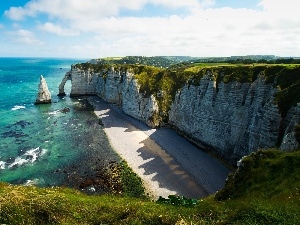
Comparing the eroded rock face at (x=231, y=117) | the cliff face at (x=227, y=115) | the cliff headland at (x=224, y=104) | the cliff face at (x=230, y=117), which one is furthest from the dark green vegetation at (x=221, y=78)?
the cliff face at (x=230, y=117)

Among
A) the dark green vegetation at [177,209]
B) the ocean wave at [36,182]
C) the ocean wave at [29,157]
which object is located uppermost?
the dark green vegetation at [177,209]

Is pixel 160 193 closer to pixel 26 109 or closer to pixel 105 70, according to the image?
pixel 26 109

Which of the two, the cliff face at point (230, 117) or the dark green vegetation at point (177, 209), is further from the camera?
the cliff face at point (230, 117)

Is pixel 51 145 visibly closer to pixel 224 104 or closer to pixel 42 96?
pixel 224 104

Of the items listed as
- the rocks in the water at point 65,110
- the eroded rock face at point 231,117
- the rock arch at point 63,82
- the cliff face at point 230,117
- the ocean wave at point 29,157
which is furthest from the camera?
the rock arch at point 63,82

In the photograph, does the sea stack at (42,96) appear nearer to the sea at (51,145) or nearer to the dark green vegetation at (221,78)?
the sea at (51,145)

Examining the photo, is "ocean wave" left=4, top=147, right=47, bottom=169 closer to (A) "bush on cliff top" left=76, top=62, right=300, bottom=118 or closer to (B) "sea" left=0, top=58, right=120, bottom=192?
(B) "sea" left=0, top=58, right=120, bottom=192
